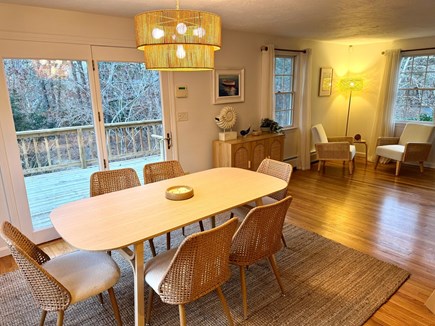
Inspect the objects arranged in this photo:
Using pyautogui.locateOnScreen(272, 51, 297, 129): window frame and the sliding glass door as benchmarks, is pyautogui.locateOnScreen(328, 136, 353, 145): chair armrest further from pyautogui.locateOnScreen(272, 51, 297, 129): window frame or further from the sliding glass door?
the sliding glass door

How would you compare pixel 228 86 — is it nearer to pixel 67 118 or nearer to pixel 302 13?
pixel 302 13

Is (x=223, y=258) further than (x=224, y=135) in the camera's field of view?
No

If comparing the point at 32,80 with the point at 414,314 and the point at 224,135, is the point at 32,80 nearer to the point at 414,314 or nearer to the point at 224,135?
the point at 224,135

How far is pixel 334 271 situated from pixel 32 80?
3.27m

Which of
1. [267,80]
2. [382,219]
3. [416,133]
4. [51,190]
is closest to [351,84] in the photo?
[416,133]

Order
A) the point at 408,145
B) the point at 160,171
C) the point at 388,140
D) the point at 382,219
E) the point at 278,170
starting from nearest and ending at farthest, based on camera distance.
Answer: the point at 278,170
the point at 160,171
the point at 382,219
the point at 408,145
the point at 388,140

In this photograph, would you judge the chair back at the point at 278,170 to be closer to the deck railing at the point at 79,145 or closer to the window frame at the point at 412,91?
the deck railing at the point at 79,145

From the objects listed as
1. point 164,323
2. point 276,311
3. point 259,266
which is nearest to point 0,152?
point 164,323

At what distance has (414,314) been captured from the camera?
2.02 m

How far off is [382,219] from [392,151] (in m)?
2.26

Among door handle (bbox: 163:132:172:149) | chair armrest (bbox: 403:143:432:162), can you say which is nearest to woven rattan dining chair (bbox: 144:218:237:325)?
door handle (bbox: 163:132:172:149)

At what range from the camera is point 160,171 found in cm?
285

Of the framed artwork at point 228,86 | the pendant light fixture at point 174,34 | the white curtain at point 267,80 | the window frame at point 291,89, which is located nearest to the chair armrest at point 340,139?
the window frame at point 291,89

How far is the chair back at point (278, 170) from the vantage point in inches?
103
